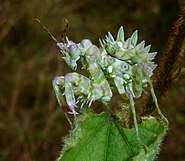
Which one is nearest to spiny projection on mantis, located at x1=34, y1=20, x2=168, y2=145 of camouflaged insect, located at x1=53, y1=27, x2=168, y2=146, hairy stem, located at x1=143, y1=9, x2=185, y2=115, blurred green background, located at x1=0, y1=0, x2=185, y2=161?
camouflaged insect, located at x1=53, y1=27, x2=168, y2=146

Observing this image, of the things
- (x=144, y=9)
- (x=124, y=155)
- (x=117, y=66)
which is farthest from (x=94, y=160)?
(x=144, y=9)

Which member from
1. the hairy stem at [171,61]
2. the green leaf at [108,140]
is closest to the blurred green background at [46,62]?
the hairy stem at [171,61]

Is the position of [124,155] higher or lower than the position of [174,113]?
higher

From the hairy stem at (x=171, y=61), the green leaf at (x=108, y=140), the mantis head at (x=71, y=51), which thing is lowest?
the green leaf at (x=108, y=140)

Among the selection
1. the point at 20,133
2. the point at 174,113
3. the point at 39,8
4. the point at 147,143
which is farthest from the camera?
the point at 39,8

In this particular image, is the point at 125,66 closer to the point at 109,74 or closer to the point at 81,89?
the point at 109,74

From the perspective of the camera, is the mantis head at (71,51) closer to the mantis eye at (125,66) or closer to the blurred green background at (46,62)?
the mantis eye at (125,66)

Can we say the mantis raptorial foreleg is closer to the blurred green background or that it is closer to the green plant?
the green plant

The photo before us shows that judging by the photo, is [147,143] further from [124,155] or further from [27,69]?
[27,69]
